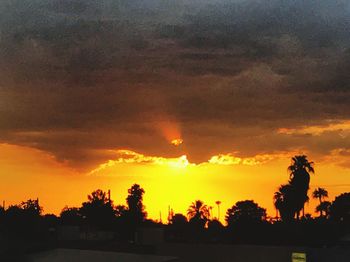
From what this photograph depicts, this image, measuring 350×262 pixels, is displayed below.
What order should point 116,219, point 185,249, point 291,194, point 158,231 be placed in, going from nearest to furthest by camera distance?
point 185,249 < point 158,231 < point 291,194 < point 116,219

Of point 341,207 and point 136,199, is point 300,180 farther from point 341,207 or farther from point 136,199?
point 136,199

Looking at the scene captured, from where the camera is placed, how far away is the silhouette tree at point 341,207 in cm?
9700

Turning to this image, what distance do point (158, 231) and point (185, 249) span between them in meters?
7.99

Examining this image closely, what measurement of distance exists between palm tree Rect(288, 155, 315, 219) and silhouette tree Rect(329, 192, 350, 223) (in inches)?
865

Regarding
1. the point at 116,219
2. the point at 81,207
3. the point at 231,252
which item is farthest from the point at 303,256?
the point at 81,207

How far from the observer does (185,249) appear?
48531 millimetres

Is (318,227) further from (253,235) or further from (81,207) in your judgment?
(81,207)

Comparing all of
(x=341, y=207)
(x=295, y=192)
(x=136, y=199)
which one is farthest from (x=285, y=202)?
(x=136, y=199)

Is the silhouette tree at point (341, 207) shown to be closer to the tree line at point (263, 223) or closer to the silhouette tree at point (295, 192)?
the tree line at point (263, 223)

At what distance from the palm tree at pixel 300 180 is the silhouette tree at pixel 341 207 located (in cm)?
2197

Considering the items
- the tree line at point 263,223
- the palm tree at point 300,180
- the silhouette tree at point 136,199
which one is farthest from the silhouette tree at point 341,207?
the silhouette tree at point 136,199

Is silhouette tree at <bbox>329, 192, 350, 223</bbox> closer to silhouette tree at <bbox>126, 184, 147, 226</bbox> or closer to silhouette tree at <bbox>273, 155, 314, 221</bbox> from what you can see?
silhouette tree at <bbox>273, 155, 314, 221</bbox>

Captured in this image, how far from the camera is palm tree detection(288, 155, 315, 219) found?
238ft

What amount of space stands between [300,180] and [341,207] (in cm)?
2971
